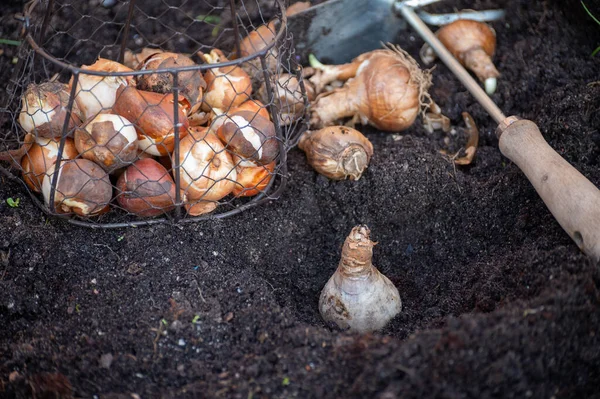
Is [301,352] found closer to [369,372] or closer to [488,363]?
[369,372]

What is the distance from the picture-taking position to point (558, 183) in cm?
158

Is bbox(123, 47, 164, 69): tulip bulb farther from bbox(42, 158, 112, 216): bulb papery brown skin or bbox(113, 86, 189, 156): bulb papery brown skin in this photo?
bbox(42, 158, 112, 216): bulb papery brown skin

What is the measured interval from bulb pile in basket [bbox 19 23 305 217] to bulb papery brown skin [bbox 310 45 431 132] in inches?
15.1

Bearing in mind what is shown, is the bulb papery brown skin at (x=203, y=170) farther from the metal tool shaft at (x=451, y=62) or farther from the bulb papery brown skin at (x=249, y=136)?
the metal tool shaft at (x=451, y=62)

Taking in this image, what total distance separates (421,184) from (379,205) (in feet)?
0.47

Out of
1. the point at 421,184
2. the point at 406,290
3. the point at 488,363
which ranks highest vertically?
the point at 488,363

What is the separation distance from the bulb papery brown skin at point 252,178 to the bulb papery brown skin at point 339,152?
6.8 inches

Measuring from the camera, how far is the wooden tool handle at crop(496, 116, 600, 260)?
1482 millimetres

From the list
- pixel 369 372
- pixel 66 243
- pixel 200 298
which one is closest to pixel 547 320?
pixel 369 372

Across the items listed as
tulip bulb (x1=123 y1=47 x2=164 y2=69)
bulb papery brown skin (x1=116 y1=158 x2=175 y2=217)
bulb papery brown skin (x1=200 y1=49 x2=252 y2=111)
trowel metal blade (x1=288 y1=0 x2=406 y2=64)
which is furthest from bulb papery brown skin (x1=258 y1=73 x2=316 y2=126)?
bulb papery brown skin (x1=116 y1=158 x2=175 y2=217)

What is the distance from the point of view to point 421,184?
1918 mm

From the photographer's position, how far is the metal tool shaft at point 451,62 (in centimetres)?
196

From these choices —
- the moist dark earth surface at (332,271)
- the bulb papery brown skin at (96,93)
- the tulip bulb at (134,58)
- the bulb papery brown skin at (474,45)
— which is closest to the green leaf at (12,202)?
the moist dark earth surface at (332,271)

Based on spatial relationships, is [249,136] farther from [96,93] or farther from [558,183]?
[558,183]
